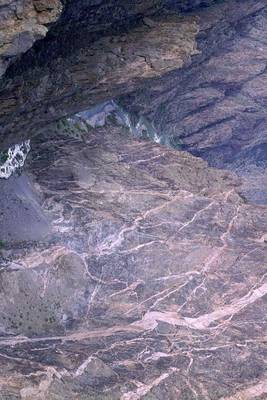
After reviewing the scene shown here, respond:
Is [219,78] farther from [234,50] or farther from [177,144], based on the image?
[177,144]

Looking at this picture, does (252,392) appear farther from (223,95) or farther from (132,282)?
(223,95)

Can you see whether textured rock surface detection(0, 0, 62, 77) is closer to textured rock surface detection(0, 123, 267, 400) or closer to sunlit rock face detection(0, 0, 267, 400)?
sunlit rock face detection(0, 0, 267, 400)

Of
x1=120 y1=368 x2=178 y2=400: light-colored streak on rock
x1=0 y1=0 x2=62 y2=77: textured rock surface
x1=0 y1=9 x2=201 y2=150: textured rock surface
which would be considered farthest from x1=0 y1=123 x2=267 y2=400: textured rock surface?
x1=0 y1=0 x2=62 y2=77: textured rock surface

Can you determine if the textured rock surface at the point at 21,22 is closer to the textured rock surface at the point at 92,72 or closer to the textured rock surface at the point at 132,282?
the textured rock surface at the point at 92,72

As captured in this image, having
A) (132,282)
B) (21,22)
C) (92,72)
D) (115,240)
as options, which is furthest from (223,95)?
(21,22)

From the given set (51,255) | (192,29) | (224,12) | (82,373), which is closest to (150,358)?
(82,373)

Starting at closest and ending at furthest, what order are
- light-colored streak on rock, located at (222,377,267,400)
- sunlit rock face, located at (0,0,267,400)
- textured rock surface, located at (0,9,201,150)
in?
1. light-colored streak on rock, located at (222,377,267,400)
2. sunlit rock face, located at (0,0,267,400)
3. textured rock surface, located at (0,9,201,150)
